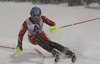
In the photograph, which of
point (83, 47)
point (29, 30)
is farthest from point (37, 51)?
point (83, 47)

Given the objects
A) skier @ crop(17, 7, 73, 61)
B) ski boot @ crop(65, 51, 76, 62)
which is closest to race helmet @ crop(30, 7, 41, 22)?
skier @ crop(17, 7, 73, 61)

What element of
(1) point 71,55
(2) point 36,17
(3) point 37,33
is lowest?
(1) point 71,55

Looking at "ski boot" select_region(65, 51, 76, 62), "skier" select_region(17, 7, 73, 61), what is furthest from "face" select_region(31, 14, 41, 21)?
"ski boot" select_region(65, 51, 76, 62)

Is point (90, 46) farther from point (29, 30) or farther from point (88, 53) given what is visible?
point (29, 30)

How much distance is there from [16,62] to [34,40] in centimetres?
44

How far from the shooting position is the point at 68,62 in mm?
2289

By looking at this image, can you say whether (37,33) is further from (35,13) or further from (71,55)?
(71,55)

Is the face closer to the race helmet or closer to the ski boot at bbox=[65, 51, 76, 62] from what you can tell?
the race helmet

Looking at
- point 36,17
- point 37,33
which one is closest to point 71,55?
point 37,33

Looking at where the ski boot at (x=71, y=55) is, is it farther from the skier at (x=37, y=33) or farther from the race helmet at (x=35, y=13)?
the race helmet at (x=35, y=13)

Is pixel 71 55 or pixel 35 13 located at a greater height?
pixel 35 13

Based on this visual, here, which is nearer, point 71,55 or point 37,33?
point 71,55

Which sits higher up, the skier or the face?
the face

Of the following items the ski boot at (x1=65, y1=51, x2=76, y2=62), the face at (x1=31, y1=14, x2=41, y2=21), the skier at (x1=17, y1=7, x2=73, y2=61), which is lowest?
the ski boot at (x1=65, y1=51, x2=76, y2=62)
